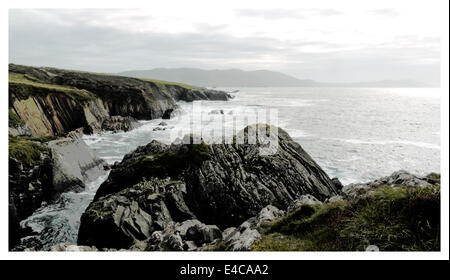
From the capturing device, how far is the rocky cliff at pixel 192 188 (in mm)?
14273

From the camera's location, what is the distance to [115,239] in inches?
538

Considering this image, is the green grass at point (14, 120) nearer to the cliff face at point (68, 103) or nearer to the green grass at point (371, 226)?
the cliff face at point (68, 103)

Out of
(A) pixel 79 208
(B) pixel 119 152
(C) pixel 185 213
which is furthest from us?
(B) pixel 119 152

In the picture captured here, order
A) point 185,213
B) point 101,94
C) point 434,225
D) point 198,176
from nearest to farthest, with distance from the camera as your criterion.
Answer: point 434,225 < point 185,213 < point 198,176 < point 101,94

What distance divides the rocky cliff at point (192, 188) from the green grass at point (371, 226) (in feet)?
19.7

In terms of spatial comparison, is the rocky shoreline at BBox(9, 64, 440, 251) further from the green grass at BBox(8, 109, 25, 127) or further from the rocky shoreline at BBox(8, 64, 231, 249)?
the green grass at BBox(8, 109, 25, 127)

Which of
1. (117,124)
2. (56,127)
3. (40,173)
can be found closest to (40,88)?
(56,127)

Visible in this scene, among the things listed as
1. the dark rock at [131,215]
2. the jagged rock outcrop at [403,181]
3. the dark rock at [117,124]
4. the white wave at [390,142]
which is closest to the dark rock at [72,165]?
the dark rock at [131,215]

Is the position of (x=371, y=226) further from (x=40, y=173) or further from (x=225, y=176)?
(x=40, y=173)

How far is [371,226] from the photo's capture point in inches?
360

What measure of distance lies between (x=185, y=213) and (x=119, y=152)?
965 inches
